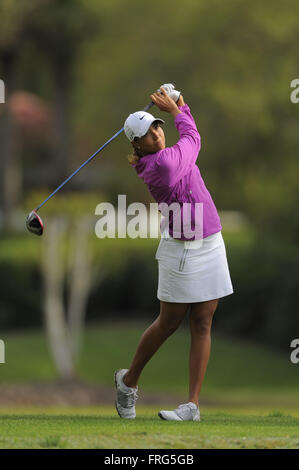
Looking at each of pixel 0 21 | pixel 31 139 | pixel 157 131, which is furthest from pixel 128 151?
pixel 157 131

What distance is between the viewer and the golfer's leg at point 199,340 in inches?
256

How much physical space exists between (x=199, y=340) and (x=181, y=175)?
108 centimetres

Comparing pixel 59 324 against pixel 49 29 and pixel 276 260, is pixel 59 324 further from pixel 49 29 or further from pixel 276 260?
pixel 49 29

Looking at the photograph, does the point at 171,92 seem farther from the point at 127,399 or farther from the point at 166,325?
the point at 127,399

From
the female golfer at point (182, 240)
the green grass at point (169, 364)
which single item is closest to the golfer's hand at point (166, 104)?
the female golfer at point (182, 240)

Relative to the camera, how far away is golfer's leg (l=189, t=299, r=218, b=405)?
6500 millimetres

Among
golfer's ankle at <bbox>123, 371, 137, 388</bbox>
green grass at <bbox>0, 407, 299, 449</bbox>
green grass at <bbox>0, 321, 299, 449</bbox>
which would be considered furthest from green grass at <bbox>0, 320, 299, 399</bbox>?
green grass at <bbox>0, 407, 299, 449</bbox>

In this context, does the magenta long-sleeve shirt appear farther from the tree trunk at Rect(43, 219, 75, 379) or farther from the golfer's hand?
the tree trunk at Rect(43, 219, 75, 379)

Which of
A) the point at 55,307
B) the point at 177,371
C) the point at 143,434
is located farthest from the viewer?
the point at 177,371

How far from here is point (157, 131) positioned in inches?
249

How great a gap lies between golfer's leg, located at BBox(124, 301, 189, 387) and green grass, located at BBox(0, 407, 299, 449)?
1.08 feet

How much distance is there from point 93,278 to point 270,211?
415 centimetres

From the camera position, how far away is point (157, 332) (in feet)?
21.6

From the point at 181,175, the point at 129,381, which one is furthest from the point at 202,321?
the point at 181,175
